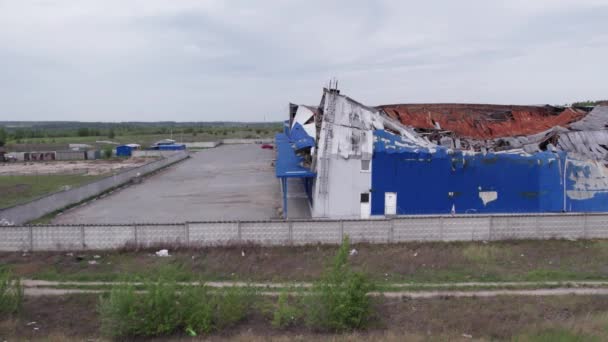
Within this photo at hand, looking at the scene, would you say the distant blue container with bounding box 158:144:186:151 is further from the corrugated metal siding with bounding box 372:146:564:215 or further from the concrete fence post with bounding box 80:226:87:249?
the concrete fence post with bounding box 80:226:87:249

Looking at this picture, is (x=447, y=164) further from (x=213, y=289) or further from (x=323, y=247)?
(x=213, y=289)

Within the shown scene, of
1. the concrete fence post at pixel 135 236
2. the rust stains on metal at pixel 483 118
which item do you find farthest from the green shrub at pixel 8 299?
the rust stains on metal at pixel 483 118

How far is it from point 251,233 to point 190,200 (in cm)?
1348

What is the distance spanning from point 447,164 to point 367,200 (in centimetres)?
429

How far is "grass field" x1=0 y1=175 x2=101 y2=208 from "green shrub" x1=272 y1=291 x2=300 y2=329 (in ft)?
73.6

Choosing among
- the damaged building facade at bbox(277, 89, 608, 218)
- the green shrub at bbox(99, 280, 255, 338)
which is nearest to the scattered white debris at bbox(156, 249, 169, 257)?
the green shrub at bbox(99, 280, 255, 338)

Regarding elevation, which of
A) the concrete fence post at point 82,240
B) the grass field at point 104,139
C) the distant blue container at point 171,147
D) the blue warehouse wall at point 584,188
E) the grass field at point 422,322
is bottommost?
the grass field at point 422,322

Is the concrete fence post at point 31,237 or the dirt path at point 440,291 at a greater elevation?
the concrete fence post at point 31,237

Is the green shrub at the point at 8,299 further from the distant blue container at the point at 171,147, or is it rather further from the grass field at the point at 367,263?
the distant blue container at the point at 171,147

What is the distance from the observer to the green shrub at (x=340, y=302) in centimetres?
1058

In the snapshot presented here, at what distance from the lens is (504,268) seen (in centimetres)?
1552

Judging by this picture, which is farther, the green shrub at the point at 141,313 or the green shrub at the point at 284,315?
the green shrub at the point at 284,315

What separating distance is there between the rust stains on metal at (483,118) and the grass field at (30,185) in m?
23.7

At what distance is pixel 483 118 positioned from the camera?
32281 millimetres
